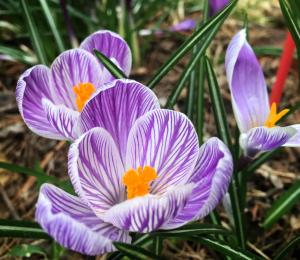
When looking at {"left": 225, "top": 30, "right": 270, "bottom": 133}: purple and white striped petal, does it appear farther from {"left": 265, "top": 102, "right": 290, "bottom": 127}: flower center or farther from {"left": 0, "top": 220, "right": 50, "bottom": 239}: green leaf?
{"left": 0, "top": 220, "right": 50, "bottom": 239}: green leaf

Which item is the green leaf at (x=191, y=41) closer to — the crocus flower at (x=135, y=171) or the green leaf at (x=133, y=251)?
the crocus flower at (x=135, y=171)

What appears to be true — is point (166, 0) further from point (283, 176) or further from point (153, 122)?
point (153, 122)

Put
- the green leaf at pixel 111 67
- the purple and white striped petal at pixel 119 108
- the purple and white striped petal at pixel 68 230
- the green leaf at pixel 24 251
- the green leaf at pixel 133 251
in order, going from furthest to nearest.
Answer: the green leaf at pixel 24 251 → the green leaf at pixel 111 67 → the purple and white striped petal at pixel 119 108 → the green leaf at pixel 133 251 → the purple and white striped petal at pixel 68 230

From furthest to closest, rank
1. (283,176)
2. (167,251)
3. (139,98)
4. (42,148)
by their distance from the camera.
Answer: (42,148) < (283,176) < (167,251) < (139,98)

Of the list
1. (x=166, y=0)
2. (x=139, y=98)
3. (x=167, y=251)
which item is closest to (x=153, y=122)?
(x=139, y=98)

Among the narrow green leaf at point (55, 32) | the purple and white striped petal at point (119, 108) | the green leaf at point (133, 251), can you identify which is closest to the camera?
the green leaf at point (133, 251)

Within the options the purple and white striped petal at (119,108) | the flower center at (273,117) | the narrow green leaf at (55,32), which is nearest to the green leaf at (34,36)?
the narrow green leaf at (55,32)

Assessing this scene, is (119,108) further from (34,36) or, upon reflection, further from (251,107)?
(34,36)
